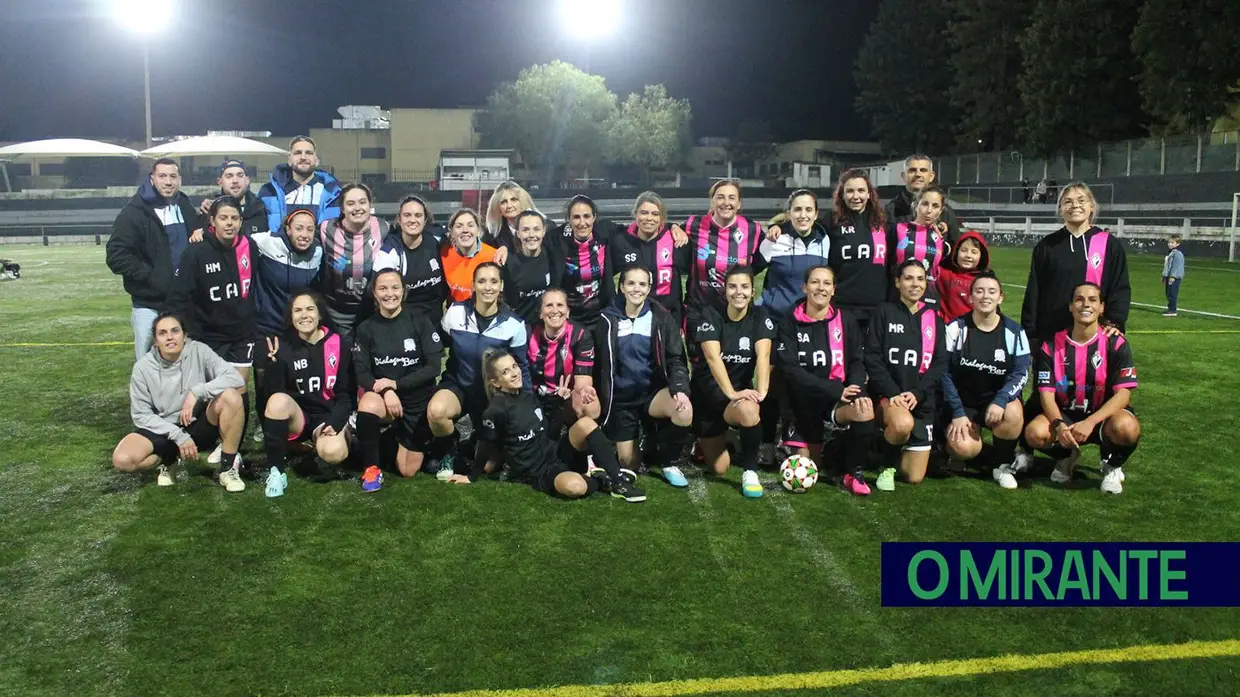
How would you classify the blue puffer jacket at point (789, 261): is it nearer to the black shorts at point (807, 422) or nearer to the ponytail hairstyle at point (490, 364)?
the black shorts at point (807, 422)

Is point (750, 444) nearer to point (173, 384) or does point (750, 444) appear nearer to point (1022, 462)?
point (1022, 462)

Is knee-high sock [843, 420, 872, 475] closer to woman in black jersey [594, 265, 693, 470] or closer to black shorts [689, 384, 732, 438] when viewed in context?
black shorts [689, 384, 732, 438]

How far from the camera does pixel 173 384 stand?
17.4 ft

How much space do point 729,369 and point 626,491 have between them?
1.01 metres

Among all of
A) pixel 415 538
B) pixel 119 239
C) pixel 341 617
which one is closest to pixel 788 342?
pixel 415 538

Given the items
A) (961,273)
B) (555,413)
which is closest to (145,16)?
(555,413)

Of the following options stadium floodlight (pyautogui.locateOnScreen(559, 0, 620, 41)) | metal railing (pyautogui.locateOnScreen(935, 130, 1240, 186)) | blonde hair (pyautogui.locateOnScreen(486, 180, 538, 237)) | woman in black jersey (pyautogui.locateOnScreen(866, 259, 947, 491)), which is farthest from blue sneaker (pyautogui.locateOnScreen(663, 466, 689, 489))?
stadium floodlight (pyautogui.locateOnScreen(559, 0, 620, 41))

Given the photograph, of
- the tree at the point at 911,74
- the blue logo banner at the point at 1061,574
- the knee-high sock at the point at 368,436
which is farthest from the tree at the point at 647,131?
the blue logo banner at the point at 1061,574

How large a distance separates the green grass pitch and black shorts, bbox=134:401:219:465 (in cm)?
19

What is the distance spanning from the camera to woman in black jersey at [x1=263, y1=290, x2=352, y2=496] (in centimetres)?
528

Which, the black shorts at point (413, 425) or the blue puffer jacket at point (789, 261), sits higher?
the blue puffer jacket at point (789, 261)

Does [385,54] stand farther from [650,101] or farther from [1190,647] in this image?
[1190,647]

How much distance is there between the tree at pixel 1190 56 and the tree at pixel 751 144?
3645 centimetres

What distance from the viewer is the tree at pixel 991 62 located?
38.6 metres
